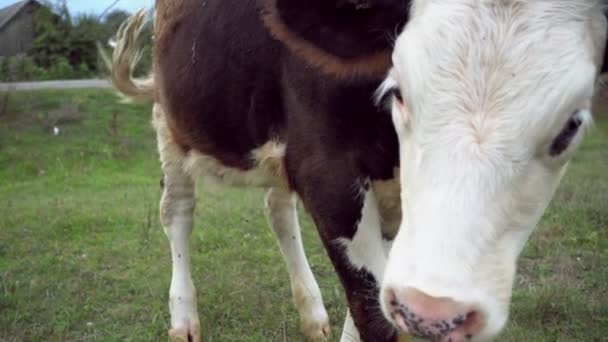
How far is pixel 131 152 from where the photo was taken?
39.3 ft

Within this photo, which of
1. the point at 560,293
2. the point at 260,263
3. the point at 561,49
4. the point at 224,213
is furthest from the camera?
the point at 224,213

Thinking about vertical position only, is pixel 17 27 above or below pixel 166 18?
below

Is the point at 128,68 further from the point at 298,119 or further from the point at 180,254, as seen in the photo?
the point at 298,119

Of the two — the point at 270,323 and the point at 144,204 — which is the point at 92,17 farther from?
the point at 270,323

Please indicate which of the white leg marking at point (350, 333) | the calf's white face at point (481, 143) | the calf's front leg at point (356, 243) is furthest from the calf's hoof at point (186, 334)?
the calf's white face at point (481, 143)

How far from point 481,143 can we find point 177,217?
269 cm

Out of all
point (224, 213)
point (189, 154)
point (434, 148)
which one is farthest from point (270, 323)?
point (224, 213)

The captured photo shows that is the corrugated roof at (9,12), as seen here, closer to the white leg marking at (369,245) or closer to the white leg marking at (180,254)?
the white leg marking at (180,254)

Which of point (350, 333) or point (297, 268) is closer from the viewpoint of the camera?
point (350, 333)

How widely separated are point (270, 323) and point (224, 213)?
125 inches

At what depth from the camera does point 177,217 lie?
412cm

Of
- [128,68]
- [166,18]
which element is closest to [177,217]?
[128,68]

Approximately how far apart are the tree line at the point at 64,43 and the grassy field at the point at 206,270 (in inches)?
391

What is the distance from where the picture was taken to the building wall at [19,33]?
11891mm
